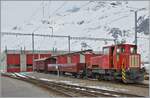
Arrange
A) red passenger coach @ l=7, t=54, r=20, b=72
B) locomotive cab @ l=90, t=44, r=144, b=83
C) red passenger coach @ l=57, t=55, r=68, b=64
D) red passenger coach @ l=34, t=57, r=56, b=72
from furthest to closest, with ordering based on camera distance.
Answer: red passenger coach @ l=7, t=54, r=20, b=72 < red passenger coach @ l=34, t=57, r=56, b=72 < red passenger coach @ l=57, t=55, r=68, b=64 < locomotive cab @ l=90, t=44, r=144, b=83

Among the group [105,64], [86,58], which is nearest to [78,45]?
[86,58]

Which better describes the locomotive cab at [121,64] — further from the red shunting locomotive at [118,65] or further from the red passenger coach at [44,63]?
the red passenger coach at [44,63]

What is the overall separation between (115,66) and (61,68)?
1687cm

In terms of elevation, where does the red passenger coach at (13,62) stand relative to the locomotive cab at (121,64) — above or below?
below

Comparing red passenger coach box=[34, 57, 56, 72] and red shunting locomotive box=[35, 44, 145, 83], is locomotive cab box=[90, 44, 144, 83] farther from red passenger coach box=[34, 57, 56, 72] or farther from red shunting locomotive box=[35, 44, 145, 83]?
red passenger coach box=[34, 57, 56, 72]

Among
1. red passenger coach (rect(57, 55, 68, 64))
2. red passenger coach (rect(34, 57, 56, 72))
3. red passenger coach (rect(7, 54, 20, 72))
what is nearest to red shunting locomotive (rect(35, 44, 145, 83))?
red passenger coach (rect(57, 55, 68, 64))

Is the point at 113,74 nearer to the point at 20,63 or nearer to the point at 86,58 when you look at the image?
the point at 86,58

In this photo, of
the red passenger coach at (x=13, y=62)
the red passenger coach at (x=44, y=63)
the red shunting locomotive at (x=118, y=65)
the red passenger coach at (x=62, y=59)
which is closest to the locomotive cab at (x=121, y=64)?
the red shunting locomotive at (x=118, y=65)

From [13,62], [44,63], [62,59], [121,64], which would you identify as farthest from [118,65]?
[13,62]

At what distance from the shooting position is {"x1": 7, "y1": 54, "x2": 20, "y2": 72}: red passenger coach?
241 ft

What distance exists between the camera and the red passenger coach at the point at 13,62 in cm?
7350

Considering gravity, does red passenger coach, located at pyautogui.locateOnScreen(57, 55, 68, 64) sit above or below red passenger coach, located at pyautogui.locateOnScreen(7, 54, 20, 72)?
above

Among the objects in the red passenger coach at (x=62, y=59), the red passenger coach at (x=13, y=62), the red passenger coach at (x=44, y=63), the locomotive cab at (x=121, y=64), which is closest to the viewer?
the locomotive cab at (x=121, y=64)

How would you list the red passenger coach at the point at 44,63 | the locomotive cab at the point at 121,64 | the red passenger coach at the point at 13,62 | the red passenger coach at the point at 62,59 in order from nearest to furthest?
the locomotive cab at the point at 121,64
the red passenger coach at the point at 62,59
the red passenger coach at the point at 44,63
the red passenger coach at the point at 13,62
